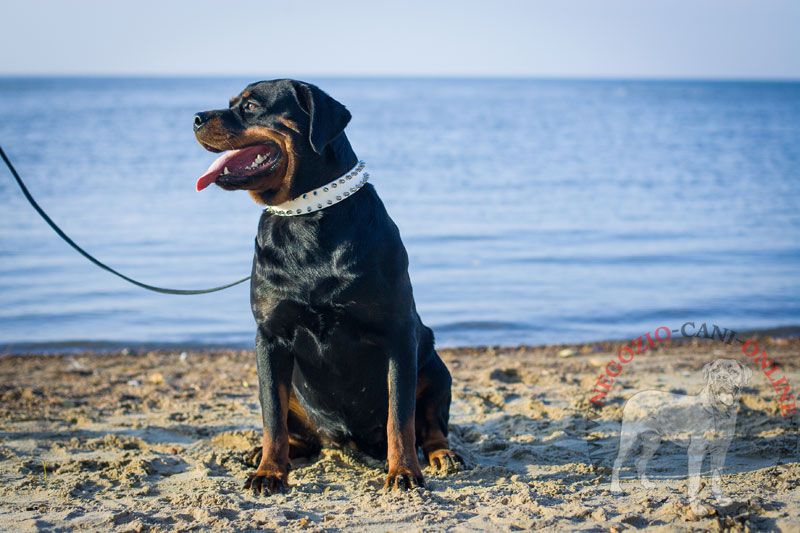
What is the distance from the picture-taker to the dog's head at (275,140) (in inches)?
133

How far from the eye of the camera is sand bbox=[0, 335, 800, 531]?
9.80 feet

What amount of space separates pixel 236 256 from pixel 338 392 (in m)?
7.20

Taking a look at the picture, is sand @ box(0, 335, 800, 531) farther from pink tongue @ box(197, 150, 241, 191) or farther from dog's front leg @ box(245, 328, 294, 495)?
pink tongue @ box(197, 150, 241, 191)

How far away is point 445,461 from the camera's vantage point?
12.1 feet

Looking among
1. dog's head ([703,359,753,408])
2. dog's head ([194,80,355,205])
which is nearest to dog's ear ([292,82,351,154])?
dog's head ([194,80,355,205])

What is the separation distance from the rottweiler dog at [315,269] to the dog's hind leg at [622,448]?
0.89 metres

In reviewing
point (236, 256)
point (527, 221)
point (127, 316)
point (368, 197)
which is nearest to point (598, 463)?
point (368, 197)

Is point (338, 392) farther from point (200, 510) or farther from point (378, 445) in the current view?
point (200, 510)

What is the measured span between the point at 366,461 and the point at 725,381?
210cm

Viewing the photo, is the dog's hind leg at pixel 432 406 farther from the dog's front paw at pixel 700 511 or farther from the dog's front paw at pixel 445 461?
→ the dog's front paw at pixel 700 511

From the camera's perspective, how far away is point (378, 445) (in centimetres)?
384
